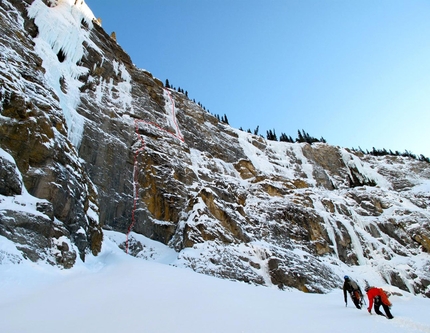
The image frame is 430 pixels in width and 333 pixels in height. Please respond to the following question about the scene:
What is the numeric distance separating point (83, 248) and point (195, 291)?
619 centimetres

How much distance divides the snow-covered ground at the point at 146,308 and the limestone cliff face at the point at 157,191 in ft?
6.28

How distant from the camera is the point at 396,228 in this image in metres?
28.6

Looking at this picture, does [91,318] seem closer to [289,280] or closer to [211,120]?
[289,280]

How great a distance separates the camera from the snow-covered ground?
18.0 feet

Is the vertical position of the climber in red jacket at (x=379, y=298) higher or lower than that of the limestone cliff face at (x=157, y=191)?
lower

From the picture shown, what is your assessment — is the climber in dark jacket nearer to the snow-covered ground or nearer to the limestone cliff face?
the snow-covered ground

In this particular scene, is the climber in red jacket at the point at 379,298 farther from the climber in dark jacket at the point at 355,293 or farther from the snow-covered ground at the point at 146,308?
the climber in dark jacket at the point at 355,293

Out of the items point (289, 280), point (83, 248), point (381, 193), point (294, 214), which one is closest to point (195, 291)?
point (83, 248)

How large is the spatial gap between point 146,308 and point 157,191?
→ 1550cm

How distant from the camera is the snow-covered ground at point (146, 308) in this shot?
5.49 meters

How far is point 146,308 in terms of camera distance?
6.57 metres

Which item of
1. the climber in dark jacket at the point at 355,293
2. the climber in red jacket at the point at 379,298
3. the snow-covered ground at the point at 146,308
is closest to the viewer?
the snow-covered ground at the point at 146,308

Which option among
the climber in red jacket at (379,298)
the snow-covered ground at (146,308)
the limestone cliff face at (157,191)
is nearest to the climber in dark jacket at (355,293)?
the snow-covered ground at (146,308)

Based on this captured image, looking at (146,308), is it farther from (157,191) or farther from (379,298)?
(157,191)
